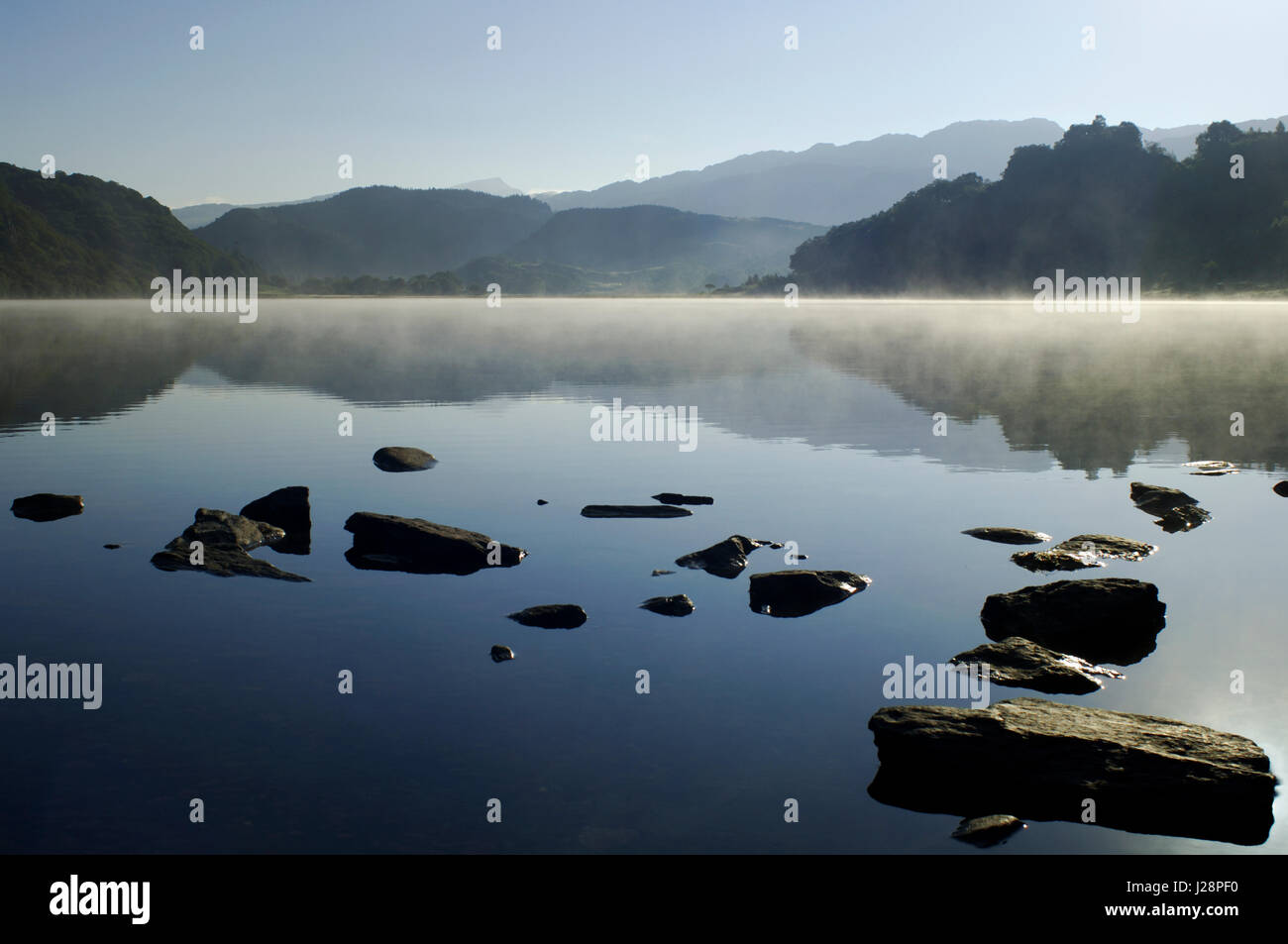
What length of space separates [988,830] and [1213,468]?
24885mm

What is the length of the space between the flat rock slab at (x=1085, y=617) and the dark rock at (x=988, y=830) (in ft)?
18.2

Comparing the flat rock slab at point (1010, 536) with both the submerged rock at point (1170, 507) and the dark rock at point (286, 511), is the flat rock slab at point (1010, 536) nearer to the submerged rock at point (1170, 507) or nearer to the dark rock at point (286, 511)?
the submerged rock at point (1170, 507)

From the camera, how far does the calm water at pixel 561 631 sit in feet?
33.3

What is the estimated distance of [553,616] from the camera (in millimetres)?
16000

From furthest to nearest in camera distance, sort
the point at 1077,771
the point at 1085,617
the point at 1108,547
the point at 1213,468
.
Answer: the point at 1213,468 → the point at 1108,547 → the point at 1085,617 → the point at 1077,771

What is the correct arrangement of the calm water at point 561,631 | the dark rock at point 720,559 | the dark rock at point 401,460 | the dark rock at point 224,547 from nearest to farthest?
the calm water at point 561,631
the dark rock at point 720,559
the dark rock at point 224,547
the dark rock at point 401,460

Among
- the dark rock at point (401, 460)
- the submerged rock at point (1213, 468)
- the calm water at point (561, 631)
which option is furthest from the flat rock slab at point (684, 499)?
the submerged rock at point (1213, 468)

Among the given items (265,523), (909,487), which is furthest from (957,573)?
(265,523)

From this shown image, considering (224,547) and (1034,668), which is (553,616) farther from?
(224,547)

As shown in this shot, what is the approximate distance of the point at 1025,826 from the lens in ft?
32.5

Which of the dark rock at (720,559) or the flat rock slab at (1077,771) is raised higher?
the dark rock at (720,559)

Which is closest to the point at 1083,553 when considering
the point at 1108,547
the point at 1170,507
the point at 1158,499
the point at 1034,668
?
the point at 1108,547

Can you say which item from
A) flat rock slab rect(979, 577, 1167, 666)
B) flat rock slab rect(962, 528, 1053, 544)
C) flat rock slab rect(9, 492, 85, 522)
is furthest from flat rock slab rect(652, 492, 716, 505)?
flat rock slab rect(9, 492, 85, 522)
